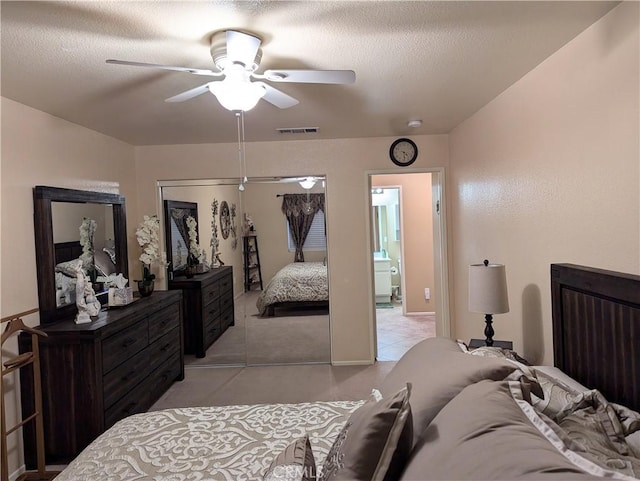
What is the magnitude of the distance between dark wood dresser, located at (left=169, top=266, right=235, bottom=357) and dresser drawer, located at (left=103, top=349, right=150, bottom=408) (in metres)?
1.22

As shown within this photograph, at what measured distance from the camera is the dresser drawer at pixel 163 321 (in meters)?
3.40

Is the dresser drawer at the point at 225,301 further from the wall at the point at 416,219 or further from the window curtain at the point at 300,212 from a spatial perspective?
the wall at the point at 416,219

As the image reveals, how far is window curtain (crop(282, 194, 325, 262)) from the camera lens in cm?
443

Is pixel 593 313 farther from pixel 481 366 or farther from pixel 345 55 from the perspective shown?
pixel 345 55

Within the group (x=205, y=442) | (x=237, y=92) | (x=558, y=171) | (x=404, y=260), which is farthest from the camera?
(x=404, y=260)

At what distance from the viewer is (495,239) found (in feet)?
10.0

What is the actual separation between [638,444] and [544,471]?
0.79 m

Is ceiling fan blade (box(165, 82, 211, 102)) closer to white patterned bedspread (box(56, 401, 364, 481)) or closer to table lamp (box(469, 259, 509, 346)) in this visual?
white patterned bedspread (box(56, 401, 364, 481))

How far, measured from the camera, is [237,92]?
1.88 m

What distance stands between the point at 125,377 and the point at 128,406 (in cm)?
23

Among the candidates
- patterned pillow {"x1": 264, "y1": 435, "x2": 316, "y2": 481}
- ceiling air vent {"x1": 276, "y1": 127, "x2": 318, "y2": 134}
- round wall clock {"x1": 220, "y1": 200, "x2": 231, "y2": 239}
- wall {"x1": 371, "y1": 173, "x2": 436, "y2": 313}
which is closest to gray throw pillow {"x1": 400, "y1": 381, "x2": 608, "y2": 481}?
patterned pillow {"x1": 264, "y1": 435, "x2": 316, "y2": 481}

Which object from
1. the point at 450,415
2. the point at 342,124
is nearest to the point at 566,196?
the point at 450,415

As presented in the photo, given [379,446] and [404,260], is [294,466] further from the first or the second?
[404,260]

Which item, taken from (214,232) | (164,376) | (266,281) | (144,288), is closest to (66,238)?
(144,288)
